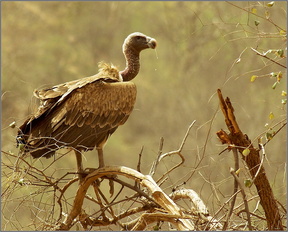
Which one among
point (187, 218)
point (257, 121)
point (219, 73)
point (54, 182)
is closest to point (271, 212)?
point (187, 218)

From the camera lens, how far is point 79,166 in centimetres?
438

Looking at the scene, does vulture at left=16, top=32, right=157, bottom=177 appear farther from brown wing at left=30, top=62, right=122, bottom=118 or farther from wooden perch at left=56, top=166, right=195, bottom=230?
wooden perch at left=56, top=166, right=195, bottom=230

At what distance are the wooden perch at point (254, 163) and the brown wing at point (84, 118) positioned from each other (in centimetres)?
107

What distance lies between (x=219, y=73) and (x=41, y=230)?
26.0ft

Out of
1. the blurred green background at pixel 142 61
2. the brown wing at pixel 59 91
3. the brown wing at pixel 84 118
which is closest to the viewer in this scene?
the brown wing at pixel 84 118

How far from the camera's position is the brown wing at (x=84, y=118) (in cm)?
424

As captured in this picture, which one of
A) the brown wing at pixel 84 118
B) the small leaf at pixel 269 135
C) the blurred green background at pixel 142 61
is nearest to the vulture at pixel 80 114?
the brown wing at pixel 84 118

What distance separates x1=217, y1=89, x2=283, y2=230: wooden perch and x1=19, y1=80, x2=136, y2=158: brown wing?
1075 millimetres

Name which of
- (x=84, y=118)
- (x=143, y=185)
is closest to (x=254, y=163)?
(x=143, y=185)

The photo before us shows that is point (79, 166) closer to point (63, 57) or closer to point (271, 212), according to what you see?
point (271, 212)

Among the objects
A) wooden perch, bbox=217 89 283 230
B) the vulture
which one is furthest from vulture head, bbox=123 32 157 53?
wooden perch, bbox=217 89 283 230

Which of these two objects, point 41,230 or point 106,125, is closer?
point 41,230

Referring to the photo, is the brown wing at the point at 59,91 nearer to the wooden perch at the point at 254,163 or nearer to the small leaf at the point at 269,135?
the wooden perch at the point at 254,163

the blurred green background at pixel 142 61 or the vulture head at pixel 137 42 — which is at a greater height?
the blurred green background at pixel 142 61
